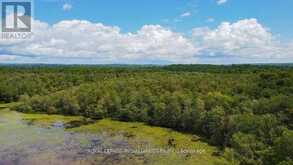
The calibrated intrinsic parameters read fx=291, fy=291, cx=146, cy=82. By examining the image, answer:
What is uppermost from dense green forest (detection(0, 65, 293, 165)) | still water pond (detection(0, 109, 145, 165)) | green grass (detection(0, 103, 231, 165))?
dense green forest (detection(0, 65, 293, 165))

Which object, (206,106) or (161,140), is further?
(206,106)

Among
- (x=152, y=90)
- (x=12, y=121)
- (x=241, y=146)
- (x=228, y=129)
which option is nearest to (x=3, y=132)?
(x=12, y=121)

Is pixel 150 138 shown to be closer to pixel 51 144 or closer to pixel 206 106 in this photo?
pixel 206 106

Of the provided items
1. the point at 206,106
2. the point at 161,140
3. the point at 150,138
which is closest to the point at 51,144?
the point at 150,138

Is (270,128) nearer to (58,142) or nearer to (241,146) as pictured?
(241,146)

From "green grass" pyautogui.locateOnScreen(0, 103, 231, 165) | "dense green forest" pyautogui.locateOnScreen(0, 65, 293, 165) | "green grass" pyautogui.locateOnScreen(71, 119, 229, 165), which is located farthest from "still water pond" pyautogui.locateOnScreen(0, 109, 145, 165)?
"dense green forest" pyautogui.locateOnScreen(0, 65, 293, 165)

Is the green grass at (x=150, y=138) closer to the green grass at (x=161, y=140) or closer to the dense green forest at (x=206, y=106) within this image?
the green grass at (x=161, y=140)

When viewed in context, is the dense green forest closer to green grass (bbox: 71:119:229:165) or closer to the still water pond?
green grass (bbox: 71:119:229:165)

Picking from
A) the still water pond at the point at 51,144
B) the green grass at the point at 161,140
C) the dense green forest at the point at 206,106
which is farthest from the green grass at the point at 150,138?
the dense green forest at the point at 206,106

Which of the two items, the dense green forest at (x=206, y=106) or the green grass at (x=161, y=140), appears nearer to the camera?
the dense green forest at (x=206, y=106)
